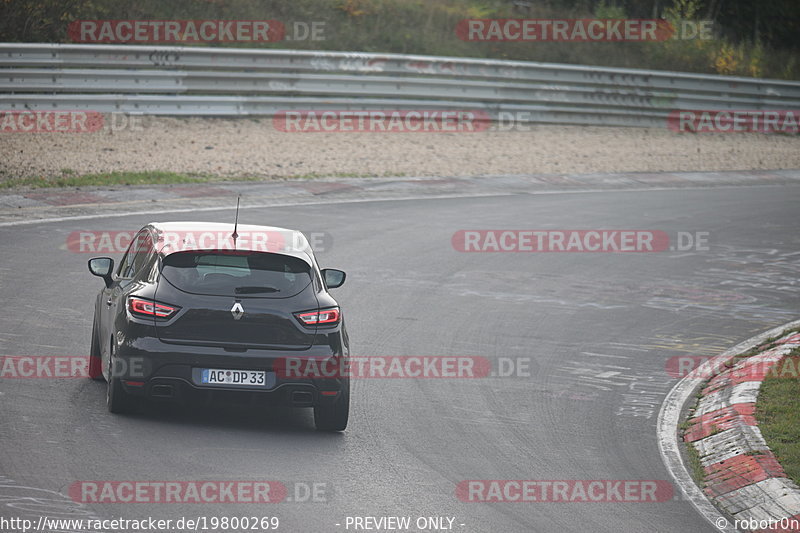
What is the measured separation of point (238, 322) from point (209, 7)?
78.5 feet

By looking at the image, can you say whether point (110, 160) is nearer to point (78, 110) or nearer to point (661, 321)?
point (78, 110)

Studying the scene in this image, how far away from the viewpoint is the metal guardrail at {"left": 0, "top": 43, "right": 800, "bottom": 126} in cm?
2467

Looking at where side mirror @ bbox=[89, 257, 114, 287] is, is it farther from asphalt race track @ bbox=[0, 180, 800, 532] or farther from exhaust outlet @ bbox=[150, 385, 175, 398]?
exhaust outlet @ bbox=[150, 385, 175, 398]

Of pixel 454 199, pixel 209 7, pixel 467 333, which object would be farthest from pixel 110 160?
pixel 467 333

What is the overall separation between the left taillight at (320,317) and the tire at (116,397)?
4.88 ft

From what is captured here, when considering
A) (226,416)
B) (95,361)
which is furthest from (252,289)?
(95,361)

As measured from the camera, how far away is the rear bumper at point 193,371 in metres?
8.92

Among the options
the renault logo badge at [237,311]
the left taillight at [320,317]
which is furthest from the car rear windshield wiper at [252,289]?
the left taillight at [320,317]

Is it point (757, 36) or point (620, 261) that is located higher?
point (757, 36)

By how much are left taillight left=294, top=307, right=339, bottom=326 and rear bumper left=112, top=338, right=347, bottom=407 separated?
0.74 feet

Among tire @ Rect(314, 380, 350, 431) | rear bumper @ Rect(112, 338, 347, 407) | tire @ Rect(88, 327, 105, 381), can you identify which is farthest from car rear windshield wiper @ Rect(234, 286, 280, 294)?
tire @ Rect(88, 327, 105, 381)

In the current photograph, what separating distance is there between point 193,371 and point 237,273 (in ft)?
2.81

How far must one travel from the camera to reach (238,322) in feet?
29.5

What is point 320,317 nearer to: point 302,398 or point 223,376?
point 302,398
